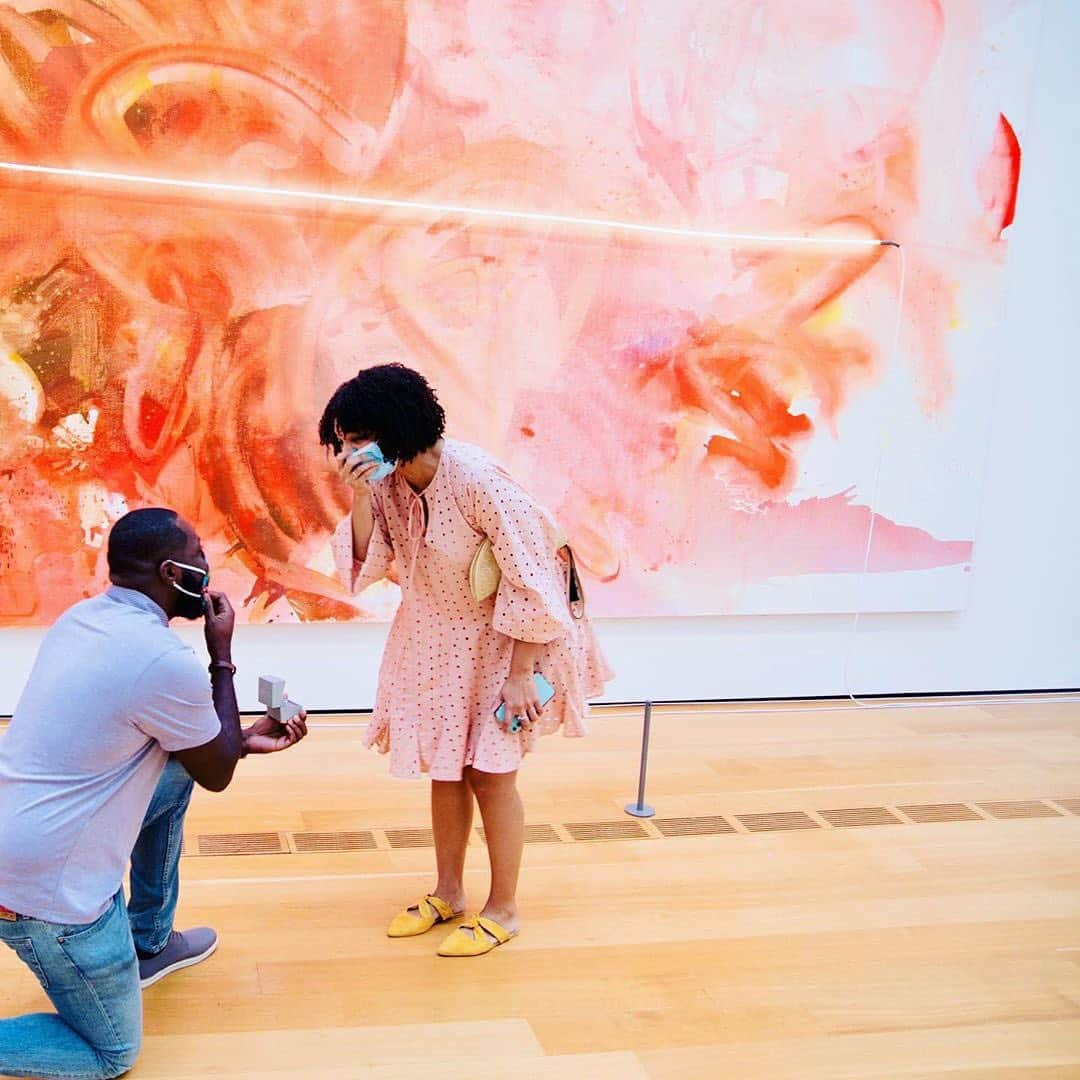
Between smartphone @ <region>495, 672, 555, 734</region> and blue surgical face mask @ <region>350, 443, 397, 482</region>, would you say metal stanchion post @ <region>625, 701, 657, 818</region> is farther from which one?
blue surgical face mask @ <region>350, 443, 397, 482</region>

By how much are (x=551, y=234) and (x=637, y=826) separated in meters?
2.01

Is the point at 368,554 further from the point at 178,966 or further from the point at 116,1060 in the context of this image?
the point at 116,1060

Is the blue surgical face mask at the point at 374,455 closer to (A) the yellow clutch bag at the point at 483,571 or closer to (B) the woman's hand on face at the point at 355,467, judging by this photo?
(B) the woman's hand on face at the point at 355,467

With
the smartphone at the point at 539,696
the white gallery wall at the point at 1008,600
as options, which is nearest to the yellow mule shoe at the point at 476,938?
the smartphone at the point at 539,696

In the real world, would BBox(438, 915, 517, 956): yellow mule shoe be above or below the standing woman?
below

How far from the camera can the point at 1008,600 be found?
5.39 m

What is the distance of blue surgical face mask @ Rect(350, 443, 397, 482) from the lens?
2660 mm

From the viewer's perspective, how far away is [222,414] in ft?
14.2

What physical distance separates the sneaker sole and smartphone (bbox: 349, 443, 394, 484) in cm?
111

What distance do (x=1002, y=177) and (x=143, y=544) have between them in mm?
3806

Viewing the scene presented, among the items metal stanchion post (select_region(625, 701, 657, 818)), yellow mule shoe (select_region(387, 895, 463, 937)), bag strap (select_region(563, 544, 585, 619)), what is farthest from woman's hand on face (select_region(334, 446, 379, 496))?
metal stanchion post (select_region(625, 701, 657, 818))

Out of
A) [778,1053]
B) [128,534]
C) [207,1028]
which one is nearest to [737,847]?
[778,1053]

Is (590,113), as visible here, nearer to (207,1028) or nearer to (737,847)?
(737,847)

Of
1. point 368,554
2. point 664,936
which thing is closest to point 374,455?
point 368,554
